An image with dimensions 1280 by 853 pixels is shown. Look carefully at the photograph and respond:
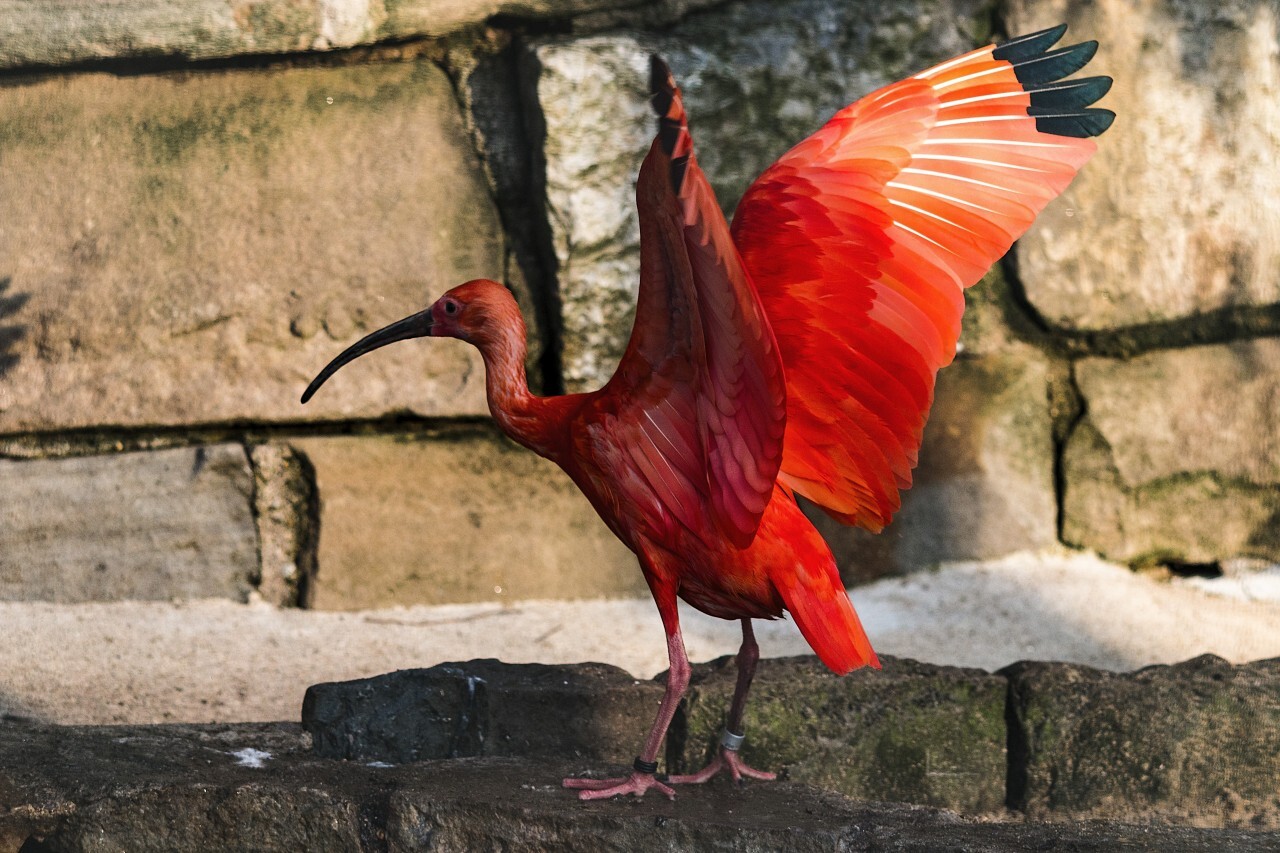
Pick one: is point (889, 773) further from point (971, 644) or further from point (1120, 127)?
point (1120, 127)

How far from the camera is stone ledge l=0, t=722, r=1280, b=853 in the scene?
2.01m

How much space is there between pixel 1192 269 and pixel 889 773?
1.90 m

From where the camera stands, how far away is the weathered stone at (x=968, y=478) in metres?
3.78

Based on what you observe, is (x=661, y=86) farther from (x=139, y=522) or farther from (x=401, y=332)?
(x=139, y=522)

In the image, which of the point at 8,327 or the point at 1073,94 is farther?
the point at 8,327

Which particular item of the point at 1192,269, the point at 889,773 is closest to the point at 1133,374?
the point at 1192,269

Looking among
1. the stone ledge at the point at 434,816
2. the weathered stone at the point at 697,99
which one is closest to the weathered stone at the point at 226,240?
the weathered stone at the point at 697,99

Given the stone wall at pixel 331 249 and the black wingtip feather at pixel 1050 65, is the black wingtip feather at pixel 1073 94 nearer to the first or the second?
the black wingtip feather at pixel 1050 65

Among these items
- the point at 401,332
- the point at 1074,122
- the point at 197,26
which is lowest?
the point at 401,332

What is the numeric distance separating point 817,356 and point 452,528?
1638 millimetres

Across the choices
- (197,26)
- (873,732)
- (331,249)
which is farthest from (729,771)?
(197,26)

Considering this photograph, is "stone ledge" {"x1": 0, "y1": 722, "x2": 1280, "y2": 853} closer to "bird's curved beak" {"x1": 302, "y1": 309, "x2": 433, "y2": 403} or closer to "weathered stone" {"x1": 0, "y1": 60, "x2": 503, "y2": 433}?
"bird's curved beak" {"x1": 302, "y1": 309, "x2": 433, "y2": 403}

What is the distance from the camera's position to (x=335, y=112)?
3561mm

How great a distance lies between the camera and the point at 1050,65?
7.54 ft
